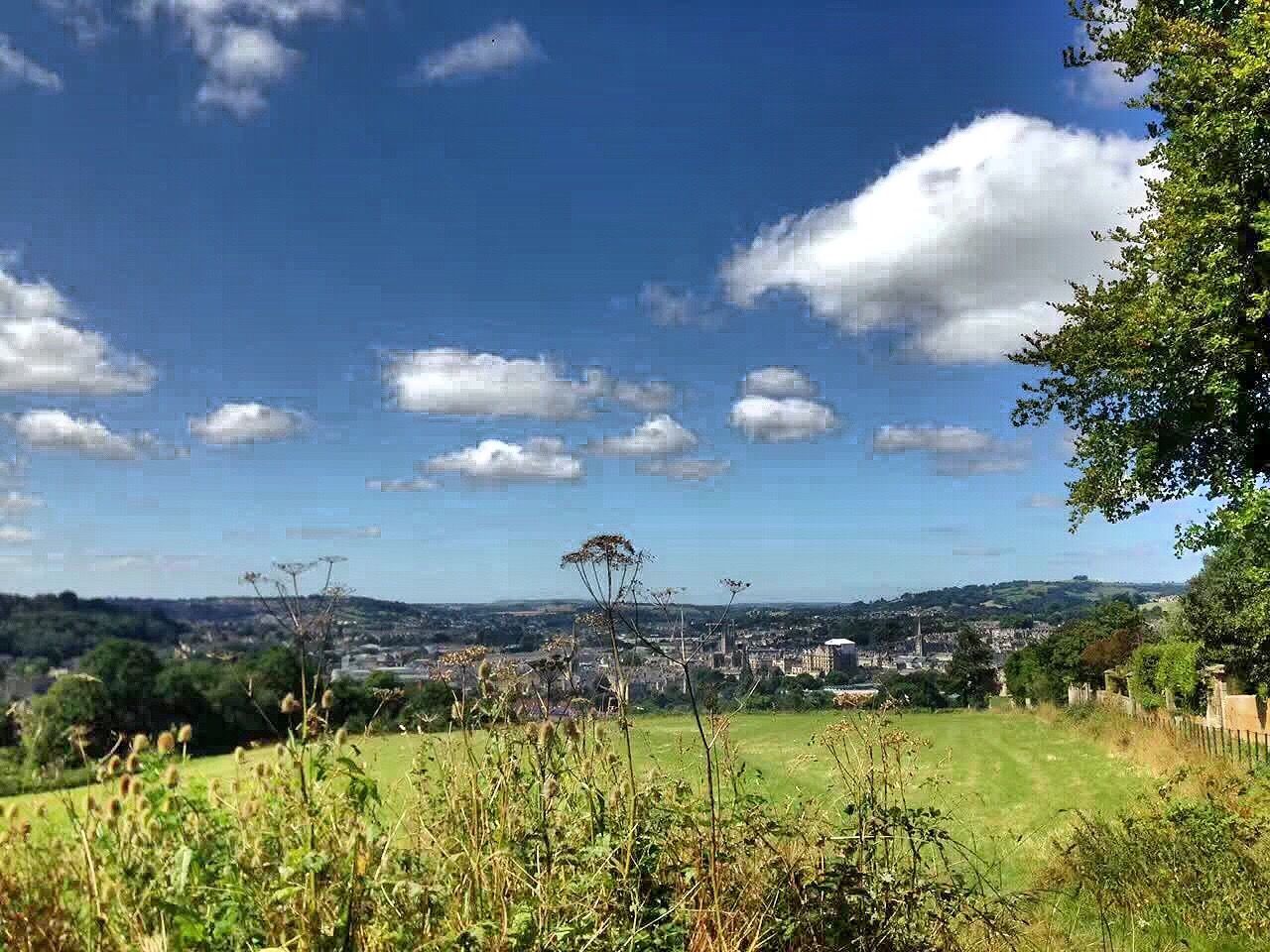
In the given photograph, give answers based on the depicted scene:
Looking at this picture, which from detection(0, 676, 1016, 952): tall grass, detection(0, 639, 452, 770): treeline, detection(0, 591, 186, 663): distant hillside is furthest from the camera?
detection(0, 591, 186, 663): distant hillside

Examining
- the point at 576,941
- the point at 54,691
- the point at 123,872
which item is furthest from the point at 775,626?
the point at 54,691

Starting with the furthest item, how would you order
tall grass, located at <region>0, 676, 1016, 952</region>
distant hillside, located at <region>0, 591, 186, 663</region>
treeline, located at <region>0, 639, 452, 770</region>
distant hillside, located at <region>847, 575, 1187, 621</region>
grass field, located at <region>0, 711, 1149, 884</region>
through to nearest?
1. distant hillside, located at <region>847, 575, 1187, 621</region>
2. distant hillside, located at <region>0, 591, 186, 663</region>
3. grass field, located at <region>0, 711, 1149, 884</region>
4. treeline, located at <region>0, 639, 452, 770</region>
5. tall grass, located at <region>0, 676, 1016, 952</region>

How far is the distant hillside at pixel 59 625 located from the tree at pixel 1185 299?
20313mm

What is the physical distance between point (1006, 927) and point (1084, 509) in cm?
1104

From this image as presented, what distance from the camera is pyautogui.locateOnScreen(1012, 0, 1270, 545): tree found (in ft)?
34.9

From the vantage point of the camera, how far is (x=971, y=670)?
38406mm

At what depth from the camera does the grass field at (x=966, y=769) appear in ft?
18.1

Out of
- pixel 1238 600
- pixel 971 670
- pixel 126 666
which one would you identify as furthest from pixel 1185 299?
pixel 971 670

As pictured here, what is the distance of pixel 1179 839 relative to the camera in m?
7.09

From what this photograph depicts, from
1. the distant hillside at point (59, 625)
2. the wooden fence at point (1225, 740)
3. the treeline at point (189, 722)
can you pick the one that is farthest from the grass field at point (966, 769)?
the distant hillside at point (59, 625)

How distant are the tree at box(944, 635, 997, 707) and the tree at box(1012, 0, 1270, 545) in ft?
79.9

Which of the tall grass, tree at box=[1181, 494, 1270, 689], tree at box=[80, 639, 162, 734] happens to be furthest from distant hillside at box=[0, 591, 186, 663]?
tree at box=[1181, 494, 1270, 689]

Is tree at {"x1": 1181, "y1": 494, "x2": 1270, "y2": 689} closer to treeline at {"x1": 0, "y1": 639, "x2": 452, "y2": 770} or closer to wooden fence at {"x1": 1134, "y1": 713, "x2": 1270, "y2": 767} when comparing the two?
wooden fence at {"x1": 1134, "y1": 713, "x2": 1270, "y2": 767}

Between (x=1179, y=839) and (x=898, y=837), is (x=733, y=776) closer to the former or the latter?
(x=898, y=837)
